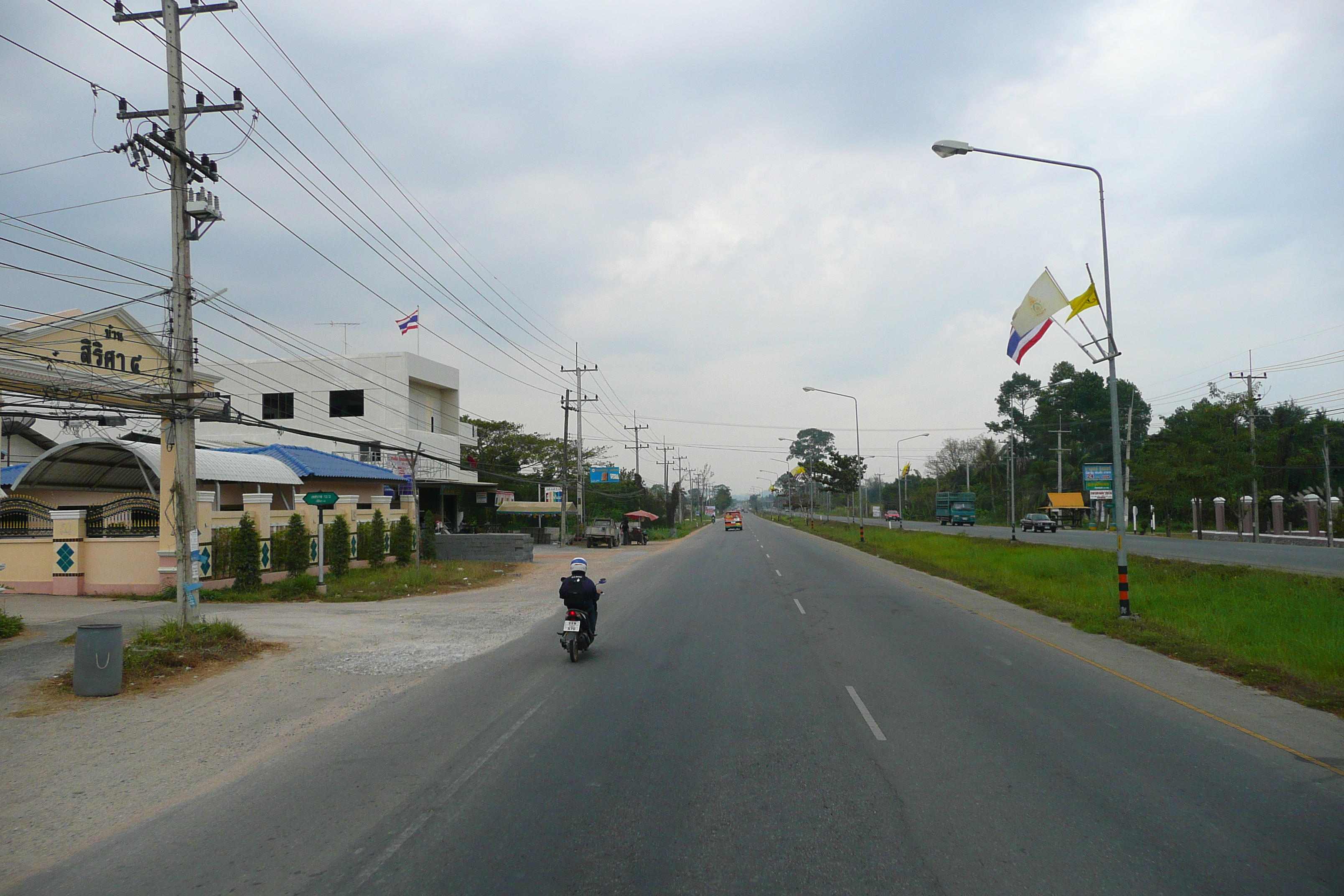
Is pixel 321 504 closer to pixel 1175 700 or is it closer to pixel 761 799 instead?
pixel 761 799

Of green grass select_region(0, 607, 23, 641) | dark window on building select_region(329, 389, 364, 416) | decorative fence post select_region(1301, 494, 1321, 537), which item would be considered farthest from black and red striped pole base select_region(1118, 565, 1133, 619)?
dark window on building select_region(329, 389, 364, 416)

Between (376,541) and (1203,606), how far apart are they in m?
25.2

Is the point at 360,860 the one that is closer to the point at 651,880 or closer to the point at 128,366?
the point at 651,880

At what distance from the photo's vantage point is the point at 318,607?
19.3 metres

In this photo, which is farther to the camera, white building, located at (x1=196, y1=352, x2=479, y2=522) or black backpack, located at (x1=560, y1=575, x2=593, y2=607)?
white building, located at (x1=196, y1=352, x2=479, y2=522)

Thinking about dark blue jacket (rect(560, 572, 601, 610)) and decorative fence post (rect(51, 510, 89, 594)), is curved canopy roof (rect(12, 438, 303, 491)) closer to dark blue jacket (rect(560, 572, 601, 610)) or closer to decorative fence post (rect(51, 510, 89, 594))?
decorative fence post (rect(51, 510, 89, 594))

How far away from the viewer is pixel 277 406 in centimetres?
4991

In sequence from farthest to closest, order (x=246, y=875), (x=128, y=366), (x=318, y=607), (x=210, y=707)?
(x=128, y=366), (x=318, y=607), (x=210, y=707), (x=246, y=875)

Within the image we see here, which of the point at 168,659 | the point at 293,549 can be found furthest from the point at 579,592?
the point at 293,549

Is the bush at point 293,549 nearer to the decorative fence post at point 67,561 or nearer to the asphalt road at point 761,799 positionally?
the decorative fence post at point 67,561

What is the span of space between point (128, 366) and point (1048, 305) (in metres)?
26.1

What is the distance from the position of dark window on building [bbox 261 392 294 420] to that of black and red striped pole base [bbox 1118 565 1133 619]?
4614 centimetres

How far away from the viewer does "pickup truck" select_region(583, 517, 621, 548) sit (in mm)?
51719

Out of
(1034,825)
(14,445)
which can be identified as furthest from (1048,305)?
(14,445)
